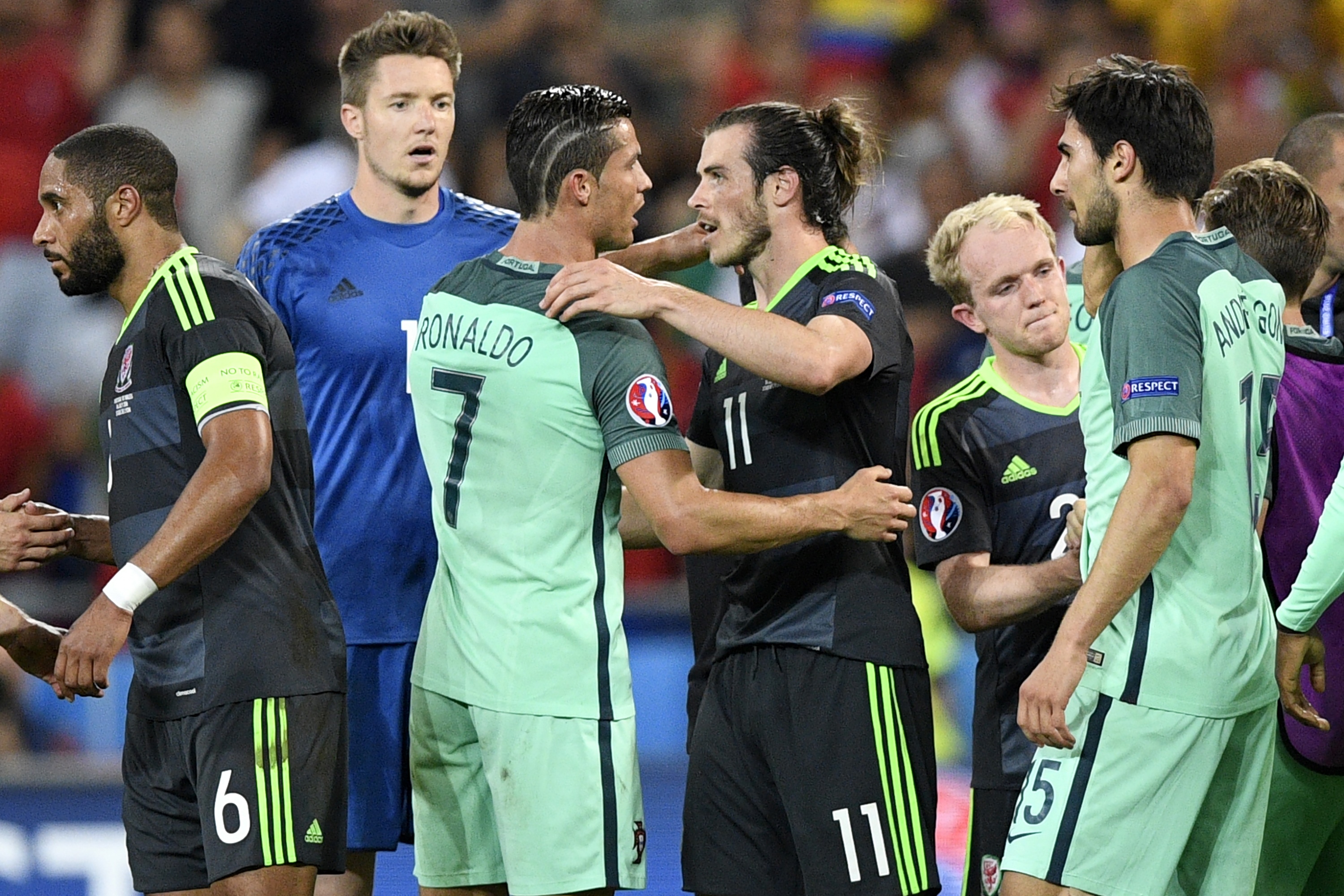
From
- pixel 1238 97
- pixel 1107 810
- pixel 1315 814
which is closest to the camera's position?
pixel 1107 810

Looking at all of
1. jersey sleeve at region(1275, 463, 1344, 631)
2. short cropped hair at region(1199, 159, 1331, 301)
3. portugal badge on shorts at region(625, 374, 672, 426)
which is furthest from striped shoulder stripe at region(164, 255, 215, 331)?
jersey sleeve at region(1275, 463, 1344, 631)

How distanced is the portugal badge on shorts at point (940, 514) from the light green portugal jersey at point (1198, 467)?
0.71 m

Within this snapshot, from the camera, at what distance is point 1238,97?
10023 mm

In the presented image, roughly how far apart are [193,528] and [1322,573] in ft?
8.52

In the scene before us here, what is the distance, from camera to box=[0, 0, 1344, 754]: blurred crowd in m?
9.60

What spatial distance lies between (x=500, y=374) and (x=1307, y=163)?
2487 millimetres

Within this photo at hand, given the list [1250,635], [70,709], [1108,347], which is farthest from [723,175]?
[70,709]

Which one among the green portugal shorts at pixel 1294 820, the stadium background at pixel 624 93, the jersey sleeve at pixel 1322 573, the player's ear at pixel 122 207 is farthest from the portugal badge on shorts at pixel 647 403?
the stadium background at pixel 624 93

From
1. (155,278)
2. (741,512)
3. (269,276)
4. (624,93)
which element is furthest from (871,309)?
(624,93)

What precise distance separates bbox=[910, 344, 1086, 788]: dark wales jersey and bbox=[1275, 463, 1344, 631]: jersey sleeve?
70cm

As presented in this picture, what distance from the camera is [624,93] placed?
1084cm

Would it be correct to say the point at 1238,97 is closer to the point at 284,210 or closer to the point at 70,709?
the point at 284,210

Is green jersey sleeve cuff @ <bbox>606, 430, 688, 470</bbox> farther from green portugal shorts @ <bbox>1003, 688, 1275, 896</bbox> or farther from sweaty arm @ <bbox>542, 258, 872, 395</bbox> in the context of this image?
green portugal shorts @ <bbox>1003, 688, 1275, 896</bbox>

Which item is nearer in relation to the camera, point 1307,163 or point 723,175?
point 723,175
